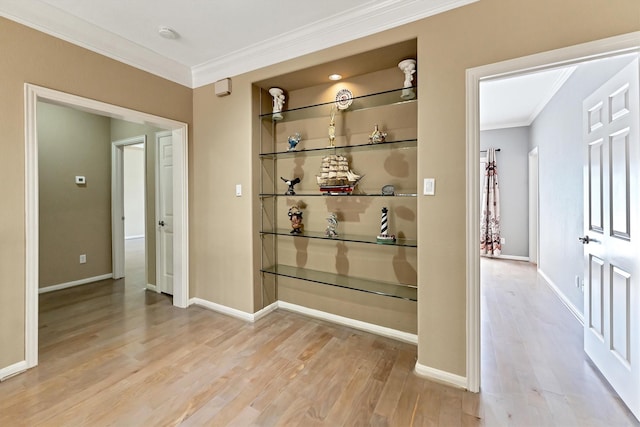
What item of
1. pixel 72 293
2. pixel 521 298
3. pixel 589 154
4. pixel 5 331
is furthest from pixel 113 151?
pixel 521 298

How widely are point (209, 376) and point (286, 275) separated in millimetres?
1162

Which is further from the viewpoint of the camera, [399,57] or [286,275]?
[286,275]

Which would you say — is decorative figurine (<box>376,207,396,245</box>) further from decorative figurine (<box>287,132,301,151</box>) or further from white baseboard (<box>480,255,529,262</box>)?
white baseboard (<box>480,255,529,262</box>)

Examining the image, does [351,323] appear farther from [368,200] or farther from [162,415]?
[162,415]

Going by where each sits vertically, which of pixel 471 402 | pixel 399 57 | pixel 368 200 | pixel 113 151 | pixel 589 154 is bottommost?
pixel 471 402

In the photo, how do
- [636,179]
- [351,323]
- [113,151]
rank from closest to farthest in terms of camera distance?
[636,179] → [351,323] → [113,151]

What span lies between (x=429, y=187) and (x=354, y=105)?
1.17m

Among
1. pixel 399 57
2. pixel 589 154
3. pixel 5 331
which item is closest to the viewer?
pixel 5 331

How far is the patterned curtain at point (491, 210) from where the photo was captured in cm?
606

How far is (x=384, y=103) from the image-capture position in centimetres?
262

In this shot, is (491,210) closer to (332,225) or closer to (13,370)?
(332,225)

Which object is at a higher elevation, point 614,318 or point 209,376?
point 614,318

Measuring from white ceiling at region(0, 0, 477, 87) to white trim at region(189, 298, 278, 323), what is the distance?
2.50m

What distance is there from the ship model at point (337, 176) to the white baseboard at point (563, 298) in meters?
2.76
